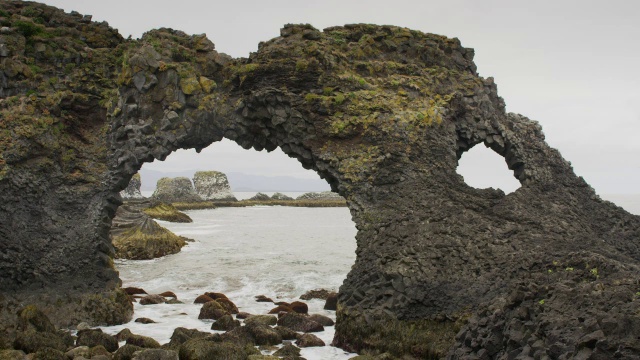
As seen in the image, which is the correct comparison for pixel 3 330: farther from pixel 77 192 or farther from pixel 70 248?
pixel 77 192

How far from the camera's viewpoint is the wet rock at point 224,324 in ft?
59.5

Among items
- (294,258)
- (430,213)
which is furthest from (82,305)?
(294,258)

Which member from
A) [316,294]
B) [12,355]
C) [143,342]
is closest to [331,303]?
[316,294]

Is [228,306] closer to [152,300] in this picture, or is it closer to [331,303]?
[152,300]

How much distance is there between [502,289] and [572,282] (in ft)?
11.9

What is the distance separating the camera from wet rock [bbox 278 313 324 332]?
18344 millimetres

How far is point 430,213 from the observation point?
18.2 m

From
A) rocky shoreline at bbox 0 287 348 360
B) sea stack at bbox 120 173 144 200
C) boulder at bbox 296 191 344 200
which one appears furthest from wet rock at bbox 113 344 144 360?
boulder at bbox 296 191 344 200

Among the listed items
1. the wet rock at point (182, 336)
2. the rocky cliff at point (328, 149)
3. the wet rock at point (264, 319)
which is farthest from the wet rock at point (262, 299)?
the wet rock at point (182, 336)

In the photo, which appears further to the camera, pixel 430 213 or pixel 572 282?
pixel 430 213

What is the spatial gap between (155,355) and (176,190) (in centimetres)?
8502

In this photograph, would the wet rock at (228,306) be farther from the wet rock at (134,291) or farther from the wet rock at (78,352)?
the wet rock at (78,352)

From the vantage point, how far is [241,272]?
3084 centimetres

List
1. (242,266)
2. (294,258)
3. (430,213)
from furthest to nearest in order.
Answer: (294,258)
(242,266)
(430,213)
